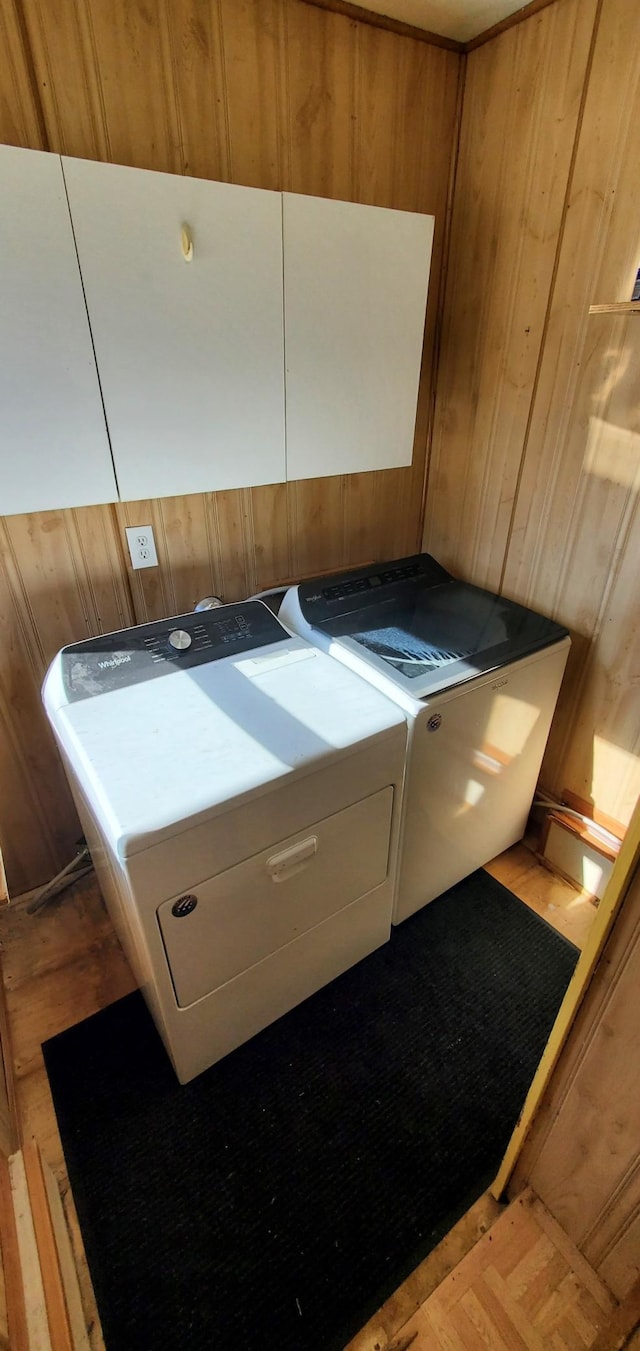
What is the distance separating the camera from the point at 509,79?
1.51 meters

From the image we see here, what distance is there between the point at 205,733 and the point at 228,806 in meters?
0.20

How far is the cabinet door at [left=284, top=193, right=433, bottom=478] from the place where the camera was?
1.34 metres

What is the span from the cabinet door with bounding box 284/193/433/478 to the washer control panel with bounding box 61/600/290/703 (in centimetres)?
42

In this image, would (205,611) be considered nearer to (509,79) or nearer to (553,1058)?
(553,1058)

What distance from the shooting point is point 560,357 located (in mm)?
1556

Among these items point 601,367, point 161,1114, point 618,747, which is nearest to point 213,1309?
point 161,1114

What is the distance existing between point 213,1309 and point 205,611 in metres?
1.43

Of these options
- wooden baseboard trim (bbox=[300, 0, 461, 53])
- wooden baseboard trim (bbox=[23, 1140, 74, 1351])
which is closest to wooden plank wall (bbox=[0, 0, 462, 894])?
wooden baseboard trim (bbox=[300, 0, 461, 53])

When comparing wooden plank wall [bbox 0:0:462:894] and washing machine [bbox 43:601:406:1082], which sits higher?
wooden plank wall [bbox 0:0:462:894]

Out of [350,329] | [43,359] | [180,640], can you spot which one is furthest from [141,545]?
[350,329]

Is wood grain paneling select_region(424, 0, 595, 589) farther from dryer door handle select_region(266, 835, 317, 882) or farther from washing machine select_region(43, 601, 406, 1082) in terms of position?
dryer door handle select_region(266, 835, 317, 882)

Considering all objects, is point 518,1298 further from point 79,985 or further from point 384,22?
point 384,22

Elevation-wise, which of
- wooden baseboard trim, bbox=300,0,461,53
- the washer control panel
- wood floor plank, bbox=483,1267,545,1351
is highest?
wooden baseboard trim, bbox=300,0,461,53

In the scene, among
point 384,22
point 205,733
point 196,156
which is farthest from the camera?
Result: point 384,22
